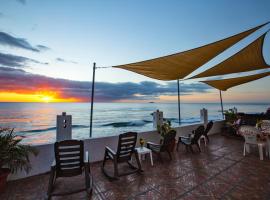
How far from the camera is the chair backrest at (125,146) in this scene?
10.5ft

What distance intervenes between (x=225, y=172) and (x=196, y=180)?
87 centimetres

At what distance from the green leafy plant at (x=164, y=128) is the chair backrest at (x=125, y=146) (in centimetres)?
176

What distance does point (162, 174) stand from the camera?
10.5ft

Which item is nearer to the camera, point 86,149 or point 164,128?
point 86,149

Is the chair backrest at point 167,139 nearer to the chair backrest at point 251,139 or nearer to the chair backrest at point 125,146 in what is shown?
the chair backrest at point 125,146

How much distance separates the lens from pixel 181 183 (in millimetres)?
2768

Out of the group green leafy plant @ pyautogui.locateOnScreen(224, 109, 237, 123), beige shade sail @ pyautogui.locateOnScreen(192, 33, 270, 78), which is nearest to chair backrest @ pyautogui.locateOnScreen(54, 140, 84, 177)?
beige shade sail @ pyautogui.locateOnScreen(192, 33, 270, 78)

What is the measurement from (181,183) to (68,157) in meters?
2.20

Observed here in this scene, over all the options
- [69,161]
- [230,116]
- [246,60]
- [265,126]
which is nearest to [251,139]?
[265,126]

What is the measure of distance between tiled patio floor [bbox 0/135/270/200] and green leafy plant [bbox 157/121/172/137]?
3.57ft

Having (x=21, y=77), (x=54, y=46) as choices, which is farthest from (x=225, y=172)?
(x=21, y=77)

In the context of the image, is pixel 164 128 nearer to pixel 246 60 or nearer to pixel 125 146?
pixel 125 146

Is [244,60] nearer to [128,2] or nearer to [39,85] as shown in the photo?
[128,2]

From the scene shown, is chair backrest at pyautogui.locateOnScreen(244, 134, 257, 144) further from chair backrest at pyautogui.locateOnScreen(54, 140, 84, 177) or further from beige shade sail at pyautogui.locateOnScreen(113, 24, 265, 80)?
chair backrest at pyautogui.locateOnScreen(54, 140, 84, 177)
